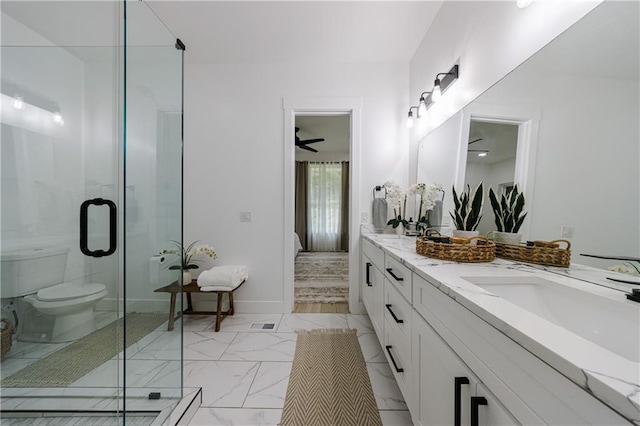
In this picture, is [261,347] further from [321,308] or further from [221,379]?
[321,308]

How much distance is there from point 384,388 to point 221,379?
41.5 inches

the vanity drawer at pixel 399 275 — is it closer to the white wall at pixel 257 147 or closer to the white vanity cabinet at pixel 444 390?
the white vanity cabinet at pixel 444 390

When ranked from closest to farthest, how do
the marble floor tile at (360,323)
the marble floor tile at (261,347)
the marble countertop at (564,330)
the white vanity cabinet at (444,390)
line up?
the marble countertop at (564,330) < the white vanity cabinet at (444,390) < the marble floor tile at (261,347) < the marble floor tile at (360,323)

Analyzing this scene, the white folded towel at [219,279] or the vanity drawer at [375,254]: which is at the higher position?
the vanity drawer at [375,254]

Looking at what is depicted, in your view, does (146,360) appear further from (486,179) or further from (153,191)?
(486,179)

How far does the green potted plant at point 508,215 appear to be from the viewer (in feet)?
3.73

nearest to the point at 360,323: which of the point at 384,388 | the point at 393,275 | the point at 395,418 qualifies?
the point at 384,388

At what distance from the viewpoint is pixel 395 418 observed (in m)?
1.25

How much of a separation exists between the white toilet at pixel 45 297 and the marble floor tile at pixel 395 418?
5.97ft

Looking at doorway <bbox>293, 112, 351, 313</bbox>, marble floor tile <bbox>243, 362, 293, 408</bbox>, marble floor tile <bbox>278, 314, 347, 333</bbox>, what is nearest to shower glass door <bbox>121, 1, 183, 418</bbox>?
marble floor tile <bbox>243, 362, 293, 408</bbox>

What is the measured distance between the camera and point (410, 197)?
8.18 feet

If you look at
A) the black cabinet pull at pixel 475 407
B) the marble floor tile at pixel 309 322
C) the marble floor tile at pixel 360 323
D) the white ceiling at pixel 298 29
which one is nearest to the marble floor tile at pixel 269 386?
the marble floor tile at pixel 309 322

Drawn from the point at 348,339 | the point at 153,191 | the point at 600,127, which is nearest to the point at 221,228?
the point at 153,191

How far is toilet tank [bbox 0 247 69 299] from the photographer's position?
147 centimetres
